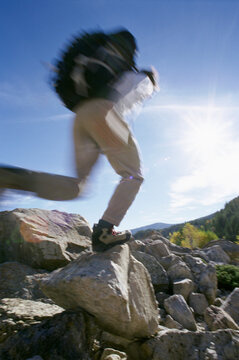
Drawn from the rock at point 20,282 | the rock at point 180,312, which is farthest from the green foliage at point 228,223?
the rock at point 20,282

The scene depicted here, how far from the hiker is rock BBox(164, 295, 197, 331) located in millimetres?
2633

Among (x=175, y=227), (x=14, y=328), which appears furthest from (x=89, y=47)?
(x=175, y=227)

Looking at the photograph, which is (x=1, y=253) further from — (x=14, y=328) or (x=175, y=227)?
(x=175, y=227)

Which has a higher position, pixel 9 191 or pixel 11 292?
pixel 9 191

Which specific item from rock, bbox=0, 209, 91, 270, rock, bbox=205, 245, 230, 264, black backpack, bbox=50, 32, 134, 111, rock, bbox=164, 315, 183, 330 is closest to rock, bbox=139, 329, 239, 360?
rock, bbox=164, 315, 183, 330

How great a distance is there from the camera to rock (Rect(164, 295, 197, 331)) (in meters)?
3.75

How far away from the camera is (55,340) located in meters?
1.68

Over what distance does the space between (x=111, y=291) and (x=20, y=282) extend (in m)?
2.20

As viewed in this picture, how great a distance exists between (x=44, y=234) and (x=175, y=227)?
13193cm

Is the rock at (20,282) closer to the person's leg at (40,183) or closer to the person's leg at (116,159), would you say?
the person's leg at (116,159)

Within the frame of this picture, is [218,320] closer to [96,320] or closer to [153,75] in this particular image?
[96,320]

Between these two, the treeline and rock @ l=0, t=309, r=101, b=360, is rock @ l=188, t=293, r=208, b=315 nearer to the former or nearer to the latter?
rock @ l=0, t=309, r=101, b=360

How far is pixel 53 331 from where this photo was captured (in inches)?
68.6

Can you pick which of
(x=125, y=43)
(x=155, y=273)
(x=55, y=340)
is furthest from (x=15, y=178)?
(x=155, y=273)
